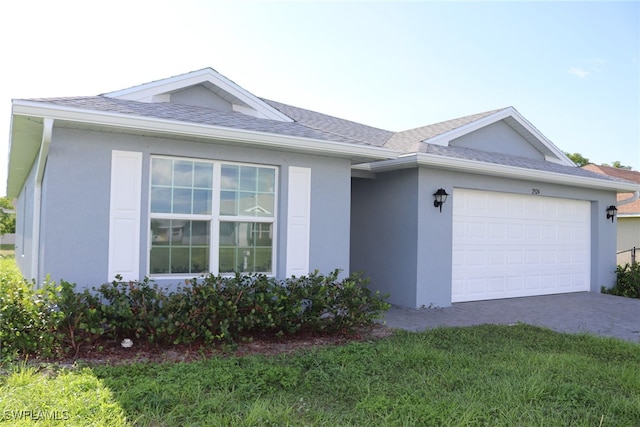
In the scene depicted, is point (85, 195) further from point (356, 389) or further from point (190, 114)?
point (356, 389)

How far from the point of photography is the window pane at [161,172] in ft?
21.4

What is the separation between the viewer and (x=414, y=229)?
352 inches

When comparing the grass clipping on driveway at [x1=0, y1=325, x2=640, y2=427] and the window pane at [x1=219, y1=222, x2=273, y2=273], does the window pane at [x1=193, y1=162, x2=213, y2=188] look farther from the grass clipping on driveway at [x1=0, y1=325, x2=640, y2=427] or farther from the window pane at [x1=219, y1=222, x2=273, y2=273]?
the grass clipping on driveway at [x1=0, y1=325, x2=640, y2=427]

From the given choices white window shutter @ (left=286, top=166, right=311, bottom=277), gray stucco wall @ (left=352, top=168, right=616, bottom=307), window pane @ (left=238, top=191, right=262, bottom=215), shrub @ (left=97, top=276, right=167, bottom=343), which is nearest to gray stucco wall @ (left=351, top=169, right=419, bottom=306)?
gray stucco wall @ (left=352, top=168, right=616, bottom=307)

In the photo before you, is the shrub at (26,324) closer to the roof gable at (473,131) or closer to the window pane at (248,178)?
the window pane at (248,178)

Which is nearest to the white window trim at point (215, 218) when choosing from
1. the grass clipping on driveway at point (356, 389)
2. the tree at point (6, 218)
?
the grass clipping on driveway at point (356, 389)

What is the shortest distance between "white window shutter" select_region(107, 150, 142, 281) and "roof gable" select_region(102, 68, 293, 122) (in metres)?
1.36

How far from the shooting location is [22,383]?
4.13 metres

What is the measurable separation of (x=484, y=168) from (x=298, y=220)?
13.6ft

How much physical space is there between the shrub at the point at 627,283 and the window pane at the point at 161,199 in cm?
1118

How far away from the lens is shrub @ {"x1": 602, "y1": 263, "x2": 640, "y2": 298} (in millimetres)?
11781

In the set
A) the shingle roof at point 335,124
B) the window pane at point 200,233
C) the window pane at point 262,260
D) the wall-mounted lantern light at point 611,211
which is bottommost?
the window pane at point 262,260

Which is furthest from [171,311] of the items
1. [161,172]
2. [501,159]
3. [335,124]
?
[501,159]

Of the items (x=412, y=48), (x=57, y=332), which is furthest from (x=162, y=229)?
(x=412, y=48)
